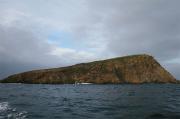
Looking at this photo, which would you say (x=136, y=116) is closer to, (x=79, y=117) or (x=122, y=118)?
(x=122, y=118)

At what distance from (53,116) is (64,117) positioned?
1.13 metres

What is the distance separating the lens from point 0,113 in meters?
29.1

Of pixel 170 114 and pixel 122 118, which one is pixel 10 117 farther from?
pixel 170 114

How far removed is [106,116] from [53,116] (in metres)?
4.87

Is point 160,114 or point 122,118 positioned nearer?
point 122,118

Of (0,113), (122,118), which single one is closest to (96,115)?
(122,118)

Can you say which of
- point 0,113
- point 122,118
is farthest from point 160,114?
point 0,113

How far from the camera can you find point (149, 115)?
27094 mm

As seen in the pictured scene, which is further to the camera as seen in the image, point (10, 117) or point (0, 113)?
point (0, 113)

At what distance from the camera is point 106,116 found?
26.9 meters

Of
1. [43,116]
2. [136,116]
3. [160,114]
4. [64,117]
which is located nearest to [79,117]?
A: [64,117]

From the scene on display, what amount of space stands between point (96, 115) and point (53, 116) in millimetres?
4006

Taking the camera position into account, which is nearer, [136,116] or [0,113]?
[136,116]

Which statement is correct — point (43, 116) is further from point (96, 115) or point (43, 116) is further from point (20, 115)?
point (96, 115)
